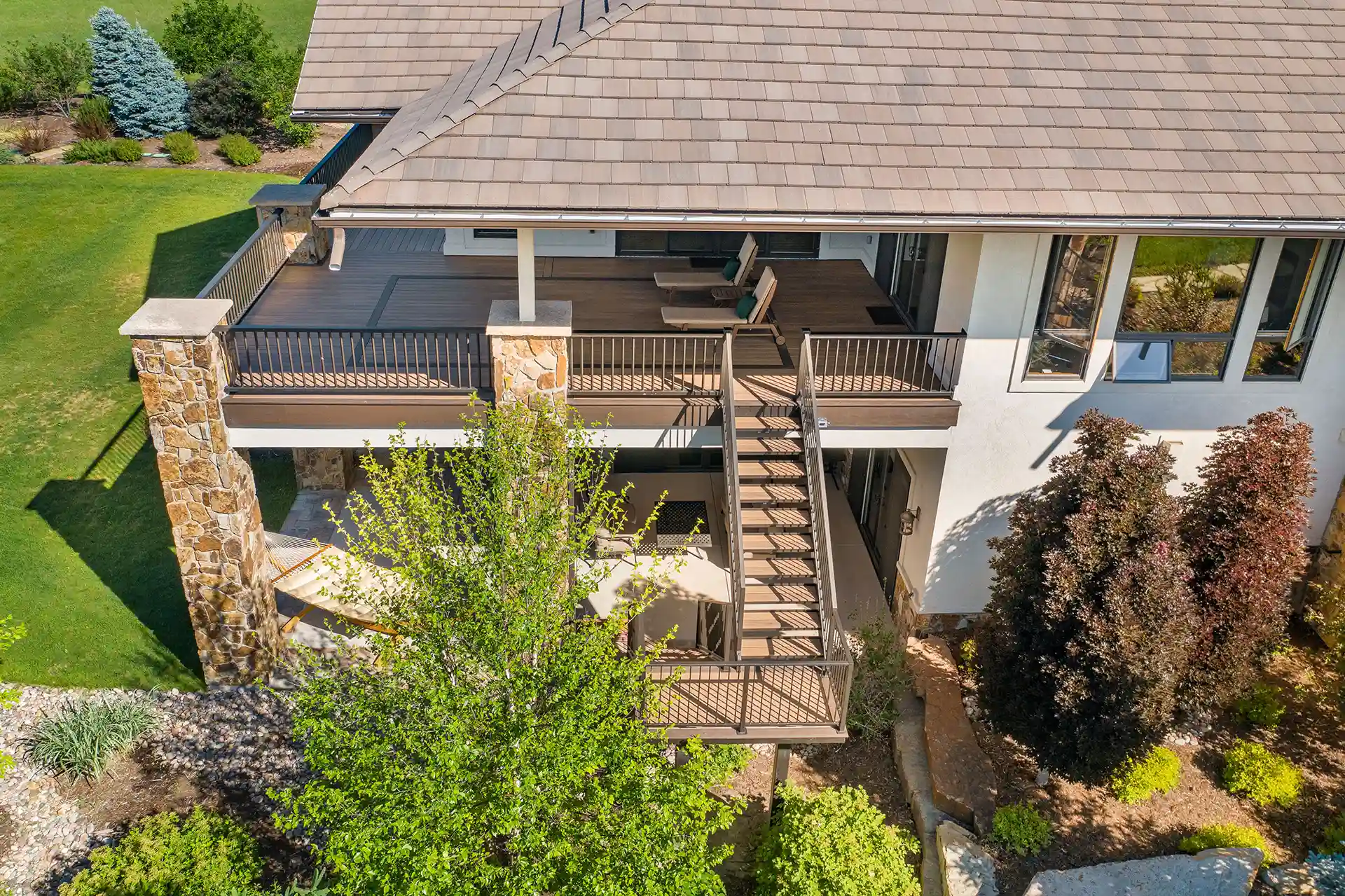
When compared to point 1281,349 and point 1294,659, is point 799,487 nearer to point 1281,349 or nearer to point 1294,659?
point 1281,349

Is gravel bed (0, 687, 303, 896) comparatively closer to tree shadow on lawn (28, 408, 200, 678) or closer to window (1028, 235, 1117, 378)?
tree shadow on lawn (28, 408, 200, 678)

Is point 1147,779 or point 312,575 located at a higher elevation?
point 312,575

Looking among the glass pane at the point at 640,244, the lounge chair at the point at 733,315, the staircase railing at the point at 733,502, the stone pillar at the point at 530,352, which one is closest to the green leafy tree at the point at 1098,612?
the staircase railing at the point at 733,502

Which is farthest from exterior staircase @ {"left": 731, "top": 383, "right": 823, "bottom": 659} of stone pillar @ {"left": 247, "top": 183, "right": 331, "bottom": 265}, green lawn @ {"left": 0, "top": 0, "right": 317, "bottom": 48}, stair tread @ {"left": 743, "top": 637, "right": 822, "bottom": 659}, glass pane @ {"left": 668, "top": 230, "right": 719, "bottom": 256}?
green lawn @ {"left": 0, "top": 0, "right": 317, "bottom": 48}

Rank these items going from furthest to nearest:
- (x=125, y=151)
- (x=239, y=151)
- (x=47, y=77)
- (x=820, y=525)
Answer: (x=47, y=77)
(x=239, y=151)
(x=125, y=151)
(x=820, y=525)

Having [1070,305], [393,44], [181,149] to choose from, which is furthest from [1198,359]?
[181,149]

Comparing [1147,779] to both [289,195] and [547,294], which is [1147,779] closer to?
[547,294]

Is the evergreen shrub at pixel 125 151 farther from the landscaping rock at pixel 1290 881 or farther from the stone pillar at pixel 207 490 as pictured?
the landscaping rock at pixel 1290 881
